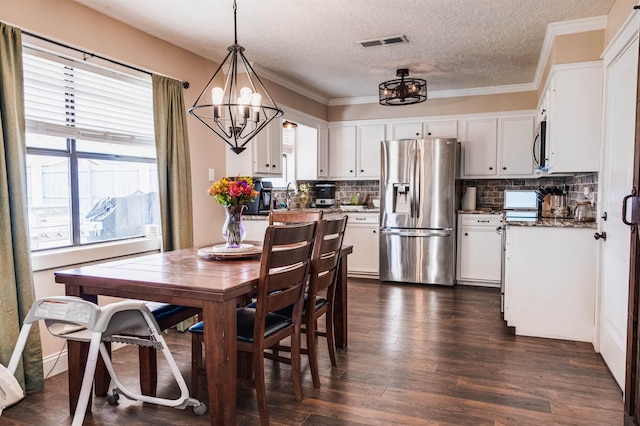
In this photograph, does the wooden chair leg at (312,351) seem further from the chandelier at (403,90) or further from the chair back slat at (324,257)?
the chandelier at (403,90)

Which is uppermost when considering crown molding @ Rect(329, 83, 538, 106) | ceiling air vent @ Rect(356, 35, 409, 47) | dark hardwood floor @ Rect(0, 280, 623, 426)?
ceiling air vent @ Rect(356, 35, 409, 47)

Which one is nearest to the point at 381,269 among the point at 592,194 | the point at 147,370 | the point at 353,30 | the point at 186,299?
the point at 592,194

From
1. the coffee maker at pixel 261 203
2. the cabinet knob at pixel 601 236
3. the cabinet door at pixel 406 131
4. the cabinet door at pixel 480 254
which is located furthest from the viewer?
the cabinet door at pixel 406 131

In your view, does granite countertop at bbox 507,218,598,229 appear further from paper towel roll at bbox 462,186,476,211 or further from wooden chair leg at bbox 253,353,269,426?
wooden chair leg at bbox 253,353,269,426

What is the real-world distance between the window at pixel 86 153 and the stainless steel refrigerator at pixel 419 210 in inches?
113

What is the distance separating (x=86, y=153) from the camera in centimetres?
310

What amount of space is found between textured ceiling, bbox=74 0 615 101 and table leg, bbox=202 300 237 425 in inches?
85.8

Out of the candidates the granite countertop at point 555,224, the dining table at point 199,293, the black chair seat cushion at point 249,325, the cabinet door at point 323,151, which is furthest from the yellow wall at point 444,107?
the black chair seat cushion at point 249,325

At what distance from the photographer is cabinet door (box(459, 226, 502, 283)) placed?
516 cm

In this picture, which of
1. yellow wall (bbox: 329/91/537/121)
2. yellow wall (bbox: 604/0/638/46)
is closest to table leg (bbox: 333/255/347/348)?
yellow wall (bbox: 604/0/638/46)

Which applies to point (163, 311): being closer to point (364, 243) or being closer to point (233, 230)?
point (233, 230)

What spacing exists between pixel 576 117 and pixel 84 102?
11.9 ft

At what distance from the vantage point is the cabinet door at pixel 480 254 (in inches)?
203

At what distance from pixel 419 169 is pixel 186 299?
12.8 feet
